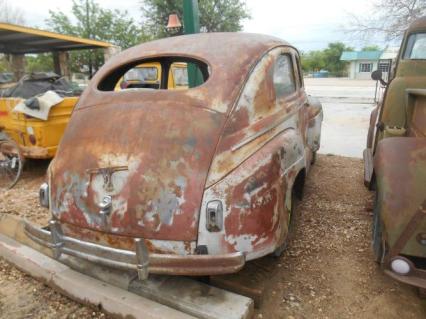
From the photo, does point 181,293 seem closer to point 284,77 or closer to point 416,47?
point 284,77

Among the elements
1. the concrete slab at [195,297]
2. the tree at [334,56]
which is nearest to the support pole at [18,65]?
the concrete slab at [195,297]

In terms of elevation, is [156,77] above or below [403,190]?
above

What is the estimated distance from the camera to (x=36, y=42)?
7.71m

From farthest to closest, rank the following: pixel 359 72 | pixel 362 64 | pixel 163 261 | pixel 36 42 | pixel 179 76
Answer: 1. pixel 362 64
2. pixel 359 72
3. pixel 36 42
4. pixel 179 76
5. pixel 163 261


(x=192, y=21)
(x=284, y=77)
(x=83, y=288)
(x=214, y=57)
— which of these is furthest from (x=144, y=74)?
(x=83, y=288)

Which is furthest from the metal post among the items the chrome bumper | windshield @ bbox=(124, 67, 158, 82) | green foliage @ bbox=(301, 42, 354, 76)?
green foliage @ bbox=(301, 42, 354, 76)

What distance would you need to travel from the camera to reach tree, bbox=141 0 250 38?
18.2 meters

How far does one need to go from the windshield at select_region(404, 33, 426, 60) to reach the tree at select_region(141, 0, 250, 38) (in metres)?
15.1

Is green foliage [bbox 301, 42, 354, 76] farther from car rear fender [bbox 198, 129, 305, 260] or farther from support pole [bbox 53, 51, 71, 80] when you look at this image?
car rear fender [bbox 198, 129, 305, 260]

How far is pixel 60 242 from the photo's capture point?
2.43 meters

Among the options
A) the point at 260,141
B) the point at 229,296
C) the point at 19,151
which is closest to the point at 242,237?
the point at 229,296

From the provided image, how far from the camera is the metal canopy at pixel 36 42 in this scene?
6.50 meters

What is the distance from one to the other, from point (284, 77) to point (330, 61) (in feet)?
221

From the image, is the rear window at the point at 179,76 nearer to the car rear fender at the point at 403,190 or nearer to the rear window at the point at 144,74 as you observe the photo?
the rear window at the point at 144,74
